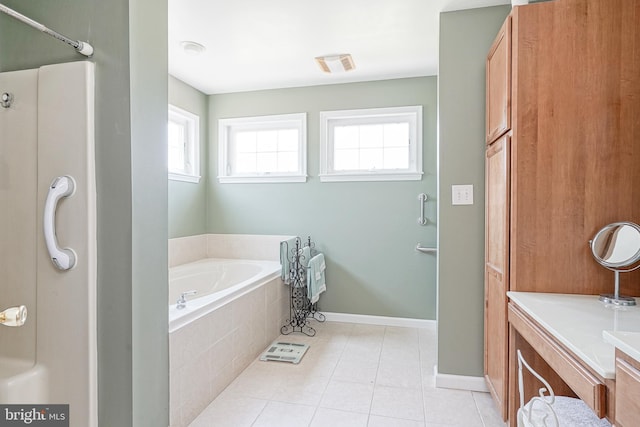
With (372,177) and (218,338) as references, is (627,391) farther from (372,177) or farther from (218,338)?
(372,177)

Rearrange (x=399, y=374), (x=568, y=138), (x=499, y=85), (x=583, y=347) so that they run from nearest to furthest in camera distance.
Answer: (x=583, y=347) → (x=568, y=138) → (x=499, y=85) → (x=399, y=374)

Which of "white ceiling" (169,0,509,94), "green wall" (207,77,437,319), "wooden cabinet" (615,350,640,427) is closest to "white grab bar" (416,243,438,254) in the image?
"green wall" (207,77,437,319)

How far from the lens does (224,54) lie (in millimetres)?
2633

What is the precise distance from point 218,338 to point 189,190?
1818 millimetres

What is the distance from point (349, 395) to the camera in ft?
6.48

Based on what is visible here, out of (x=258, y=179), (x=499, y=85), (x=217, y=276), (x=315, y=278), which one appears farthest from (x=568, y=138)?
(x=217, y=276)

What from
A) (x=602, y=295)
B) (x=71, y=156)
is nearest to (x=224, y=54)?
(x=71, y=156)

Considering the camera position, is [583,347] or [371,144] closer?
[583,347]

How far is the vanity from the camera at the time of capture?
2.41 ft

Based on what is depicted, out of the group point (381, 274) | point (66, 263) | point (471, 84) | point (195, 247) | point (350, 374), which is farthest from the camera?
point (195, 247)

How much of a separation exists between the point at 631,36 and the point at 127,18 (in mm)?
1986

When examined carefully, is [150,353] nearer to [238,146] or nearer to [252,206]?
[252,206]

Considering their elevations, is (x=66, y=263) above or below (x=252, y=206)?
below

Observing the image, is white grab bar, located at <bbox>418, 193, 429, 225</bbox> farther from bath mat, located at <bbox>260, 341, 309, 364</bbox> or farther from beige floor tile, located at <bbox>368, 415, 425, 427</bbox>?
beige floor tile, located at <bbox>368, 415, 425, 427</bbox>
